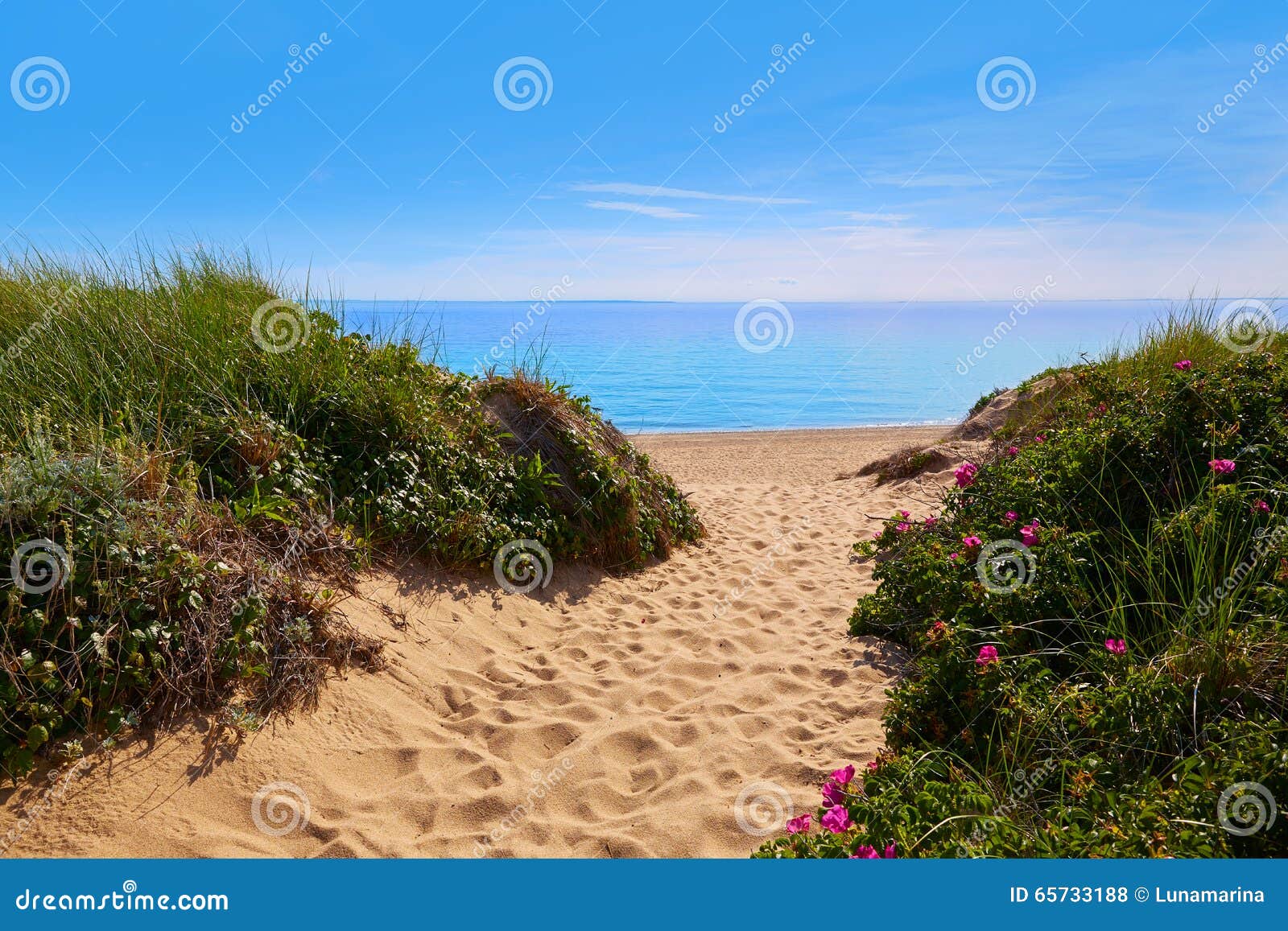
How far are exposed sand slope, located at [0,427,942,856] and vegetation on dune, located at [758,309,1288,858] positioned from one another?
0.54 metres

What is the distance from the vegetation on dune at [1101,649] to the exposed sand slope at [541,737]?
543 millimetres

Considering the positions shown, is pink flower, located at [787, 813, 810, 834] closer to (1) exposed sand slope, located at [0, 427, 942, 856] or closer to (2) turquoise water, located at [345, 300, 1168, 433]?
(1) exposed sand slope, located at [0, 427, 942, 856]

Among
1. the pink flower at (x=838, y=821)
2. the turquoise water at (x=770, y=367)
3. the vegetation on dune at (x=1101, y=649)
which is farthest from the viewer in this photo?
the turquoise water at (x=770, y=367)

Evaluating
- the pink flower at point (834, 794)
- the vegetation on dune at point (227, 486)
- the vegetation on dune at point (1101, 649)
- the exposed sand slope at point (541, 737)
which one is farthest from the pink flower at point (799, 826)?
the vegetation on dune at point (227, 486)

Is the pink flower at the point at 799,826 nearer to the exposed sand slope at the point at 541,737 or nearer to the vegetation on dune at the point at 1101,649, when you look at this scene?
the vegetation on dune at the point at 1101,649

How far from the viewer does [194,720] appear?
385 centimetres

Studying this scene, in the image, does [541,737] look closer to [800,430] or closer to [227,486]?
[227,486]

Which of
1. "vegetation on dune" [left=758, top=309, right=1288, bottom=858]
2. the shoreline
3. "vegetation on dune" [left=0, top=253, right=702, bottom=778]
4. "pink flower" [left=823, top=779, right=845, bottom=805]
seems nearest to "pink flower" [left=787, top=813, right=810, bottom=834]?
"vegetation on dune" [left=758, top=309, right=1288, bottom=858]

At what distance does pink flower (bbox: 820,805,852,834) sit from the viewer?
2.87 m

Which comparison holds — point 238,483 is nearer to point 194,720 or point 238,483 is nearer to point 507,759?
point 194,720

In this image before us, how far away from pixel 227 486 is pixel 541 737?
8.73 ft

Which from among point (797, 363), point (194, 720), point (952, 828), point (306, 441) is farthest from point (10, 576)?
point (797, 363)

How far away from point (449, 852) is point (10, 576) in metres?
2.47

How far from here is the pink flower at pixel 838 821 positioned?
9.42 feet
